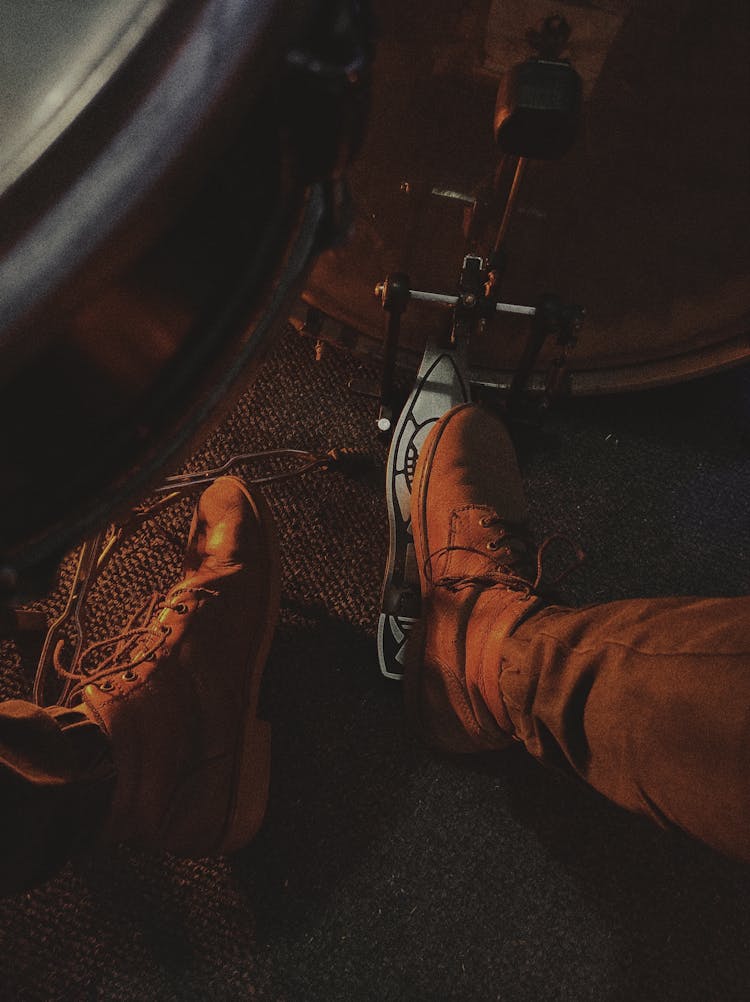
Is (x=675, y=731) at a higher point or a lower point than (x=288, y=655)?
higher

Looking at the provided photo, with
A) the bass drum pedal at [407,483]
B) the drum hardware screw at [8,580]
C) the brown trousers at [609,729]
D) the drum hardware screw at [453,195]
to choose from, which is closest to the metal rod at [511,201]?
the drum hardware screw at [453,195]

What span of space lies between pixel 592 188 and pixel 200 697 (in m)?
0.61

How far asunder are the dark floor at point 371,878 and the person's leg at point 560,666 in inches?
3.9

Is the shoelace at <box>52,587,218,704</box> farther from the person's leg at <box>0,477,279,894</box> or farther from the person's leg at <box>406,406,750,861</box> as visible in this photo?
the person's leg at <box>406,406,750,861</box>

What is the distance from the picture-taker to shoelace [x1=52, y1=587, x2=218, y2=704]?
28.9 inches

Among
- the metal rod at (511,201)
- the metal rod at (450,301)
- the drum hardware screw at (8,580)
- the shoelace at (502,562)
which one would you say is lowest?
the drum hardware screw at (8,580)

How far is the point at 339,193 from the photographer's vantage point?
0.28 m

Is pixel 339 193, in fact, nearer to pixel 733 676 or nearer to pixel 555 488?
pixel 733 676

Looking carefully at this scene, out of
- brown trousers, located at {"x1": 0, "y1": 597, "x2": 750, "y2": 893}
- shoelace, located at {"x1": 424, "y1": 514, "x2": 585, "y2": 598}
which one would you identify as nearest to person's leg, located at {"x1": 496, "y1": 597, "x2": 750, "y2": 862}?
brown trousers, located at {"x1": 0, "y1": 597, "x2": 750, "y2": 893}

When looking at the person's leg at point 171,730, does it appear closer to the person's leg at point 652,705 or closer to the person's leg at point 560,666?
the person's leg at point 560,666

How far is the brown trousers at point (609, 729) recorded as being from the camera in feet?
1.29

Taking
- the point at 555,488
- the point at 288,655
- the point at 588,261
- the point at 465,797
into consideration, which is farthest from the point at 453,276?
the point at 465,797

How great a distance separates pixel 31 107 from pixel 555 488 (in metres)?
0.79

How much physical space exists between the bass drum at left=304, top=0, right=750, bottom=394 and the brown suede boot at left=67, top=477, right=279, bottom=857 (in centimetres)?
30
